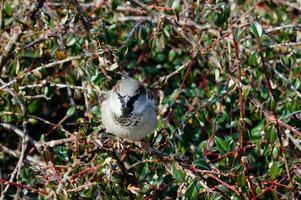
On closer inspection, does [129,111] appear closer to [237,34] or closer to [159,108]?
[159,108]

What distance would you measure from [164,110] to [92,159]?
32.0 inches

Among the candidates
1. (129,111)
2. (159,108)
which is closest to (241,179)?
(129,111)

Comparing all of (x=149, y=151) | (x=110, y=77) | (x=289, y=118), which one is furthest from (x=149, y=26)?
(x=289, y=118)

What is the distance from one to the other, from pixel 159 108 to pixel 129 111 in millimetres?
562

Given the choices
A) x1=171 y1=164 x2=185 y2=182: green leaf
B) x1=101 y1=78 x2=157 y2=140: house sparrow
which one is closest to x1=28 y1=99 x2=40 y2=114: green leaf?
x1=101 y1=78 x2=157 y2=140: house sparrow

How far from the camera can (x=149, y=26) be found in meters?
3.44

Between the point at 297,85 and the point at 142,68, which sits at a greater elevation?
the point at 297,85

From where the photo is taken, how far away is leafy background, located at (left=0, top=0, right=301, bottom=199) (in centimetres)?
287

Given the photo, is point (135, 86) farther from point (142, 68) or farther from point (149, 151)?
point (142, 68)

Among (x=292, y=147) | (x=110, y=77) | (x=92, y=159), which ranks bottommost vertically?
(x=292, y=147)

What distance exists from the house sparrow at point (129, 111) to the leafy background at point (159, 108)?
0.08m

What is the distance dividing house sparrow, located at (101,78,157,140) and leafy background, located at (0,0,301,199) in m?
0.08

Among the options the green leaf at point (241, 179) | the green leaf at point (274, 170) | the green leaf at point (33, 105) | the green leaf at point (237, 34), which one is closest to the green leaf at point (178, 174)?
the green leaf at point (241, 179)

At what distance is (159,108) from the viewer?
3.78m
